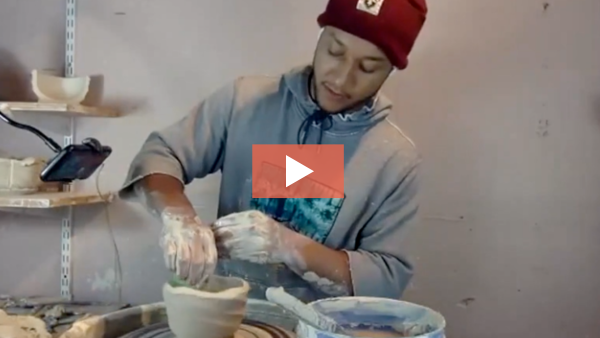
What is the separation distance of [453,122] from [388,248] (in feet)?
1.87

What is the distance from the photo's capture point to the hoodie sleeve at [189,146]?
1.17 metres

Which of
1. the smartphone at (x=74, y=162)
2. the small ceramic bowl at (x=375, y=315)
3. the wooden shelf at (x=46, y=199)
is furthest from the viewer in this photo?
the wooden shelf at (x=46, y=199)

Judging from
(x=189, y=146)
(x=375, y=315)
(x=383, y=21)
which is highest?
(x=383, y=21)

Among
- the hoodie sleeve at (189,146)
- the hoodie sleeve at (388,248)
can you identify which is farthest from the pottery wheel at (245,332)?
the hoodie sleeve at (189,146)

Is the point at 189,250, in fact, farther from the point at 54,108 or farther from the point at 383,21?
the point at 54,108

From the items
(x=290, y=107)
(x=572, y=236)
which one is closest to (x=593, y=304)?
(x=572, y=236)

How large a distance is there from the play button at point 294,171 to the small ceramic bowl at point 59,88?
27.4 inches

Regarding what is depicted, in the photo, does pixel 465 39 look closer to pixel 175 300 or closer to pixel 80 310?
pixel 175 300

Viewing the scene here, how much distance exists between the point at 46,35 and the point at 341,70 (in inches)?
39.7

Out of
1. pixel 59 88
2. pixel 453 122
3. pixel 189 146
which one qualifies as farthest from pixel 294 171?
pixel 59 88

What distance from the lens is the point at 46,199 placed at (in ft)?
4.93

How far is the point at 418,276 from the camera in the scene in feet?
5.59

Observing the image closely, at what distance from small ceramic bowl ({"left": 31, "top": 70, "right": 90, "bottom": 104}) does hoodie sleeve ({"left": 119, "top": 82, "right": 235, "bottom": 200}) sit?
1.66ft

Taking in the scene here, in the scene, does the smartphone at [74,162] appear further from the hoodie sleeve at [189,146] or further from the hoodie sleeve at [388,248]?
the hoodie sleeve at [388,248]
